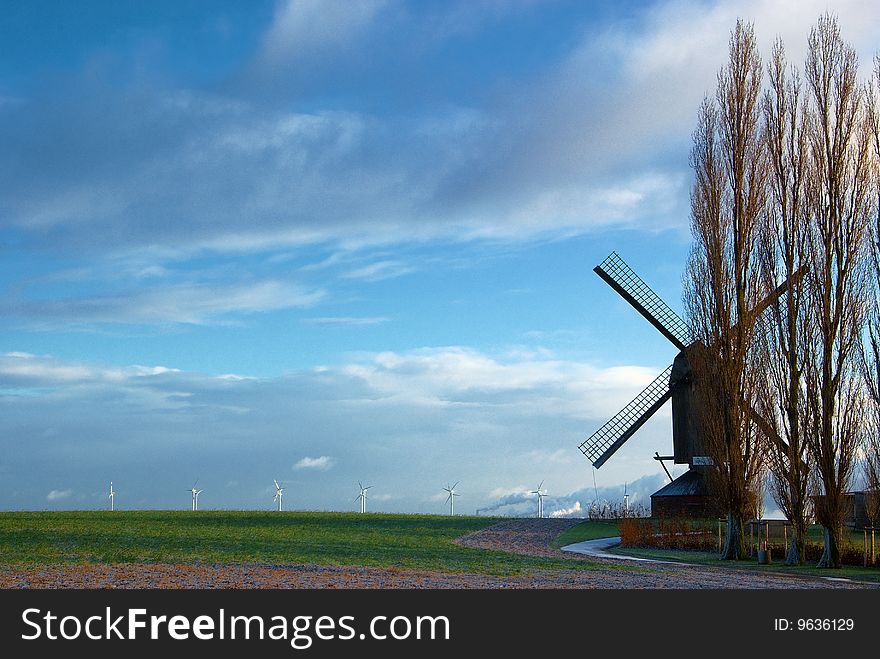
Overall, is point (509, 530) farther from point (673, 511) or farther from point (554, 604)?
point (554, 604)

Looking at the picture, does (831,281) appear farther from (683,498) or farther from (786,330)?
(683,498)

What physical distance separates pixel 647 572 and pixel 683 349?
2494 cm

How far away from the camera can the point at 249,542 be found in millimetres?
32312

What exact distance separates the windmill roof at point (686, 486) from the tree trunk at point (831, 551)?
17233 millimetres

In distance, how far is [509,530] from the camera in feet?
157

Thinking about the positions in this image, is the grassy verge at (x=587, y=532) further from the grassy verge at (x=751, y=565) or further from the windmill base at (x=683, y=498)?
the grassy verge at (x=751, y=565)

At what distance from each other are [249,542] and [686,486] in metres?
24.4

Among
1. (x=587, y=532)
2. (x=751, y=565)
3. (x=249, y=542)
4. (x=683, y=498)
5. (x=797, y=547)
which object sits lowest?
(x=587, y=532)

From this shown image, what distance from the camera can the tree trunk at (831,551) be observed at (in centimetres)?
2891

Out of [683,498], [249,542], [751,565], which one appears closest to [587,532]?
[683,498]

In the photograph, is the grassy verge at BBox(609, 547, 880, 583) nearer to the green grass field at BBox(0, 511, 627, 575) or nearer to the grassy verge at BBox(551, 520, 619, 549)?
the grassy verge at BBox(551, 520, 619, 549)

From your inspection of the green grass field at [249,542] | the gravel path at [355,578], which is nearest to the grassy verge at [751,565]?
the gravel path at [355,578]

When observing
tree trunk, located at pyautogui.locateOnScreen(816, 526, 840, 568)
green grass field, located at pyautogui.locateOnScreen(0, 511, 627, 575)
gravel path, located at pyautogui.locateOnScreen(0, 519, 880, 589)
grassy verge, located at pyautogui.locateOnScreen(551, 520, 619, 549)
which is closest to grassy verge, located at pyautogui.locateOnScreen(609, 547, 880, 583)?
tree trunk, located at pyautogui.locateOnScreen(816, 526, 840, 568)

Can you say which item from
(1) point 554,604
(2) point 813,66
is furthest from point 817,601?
(2) point 813,66
